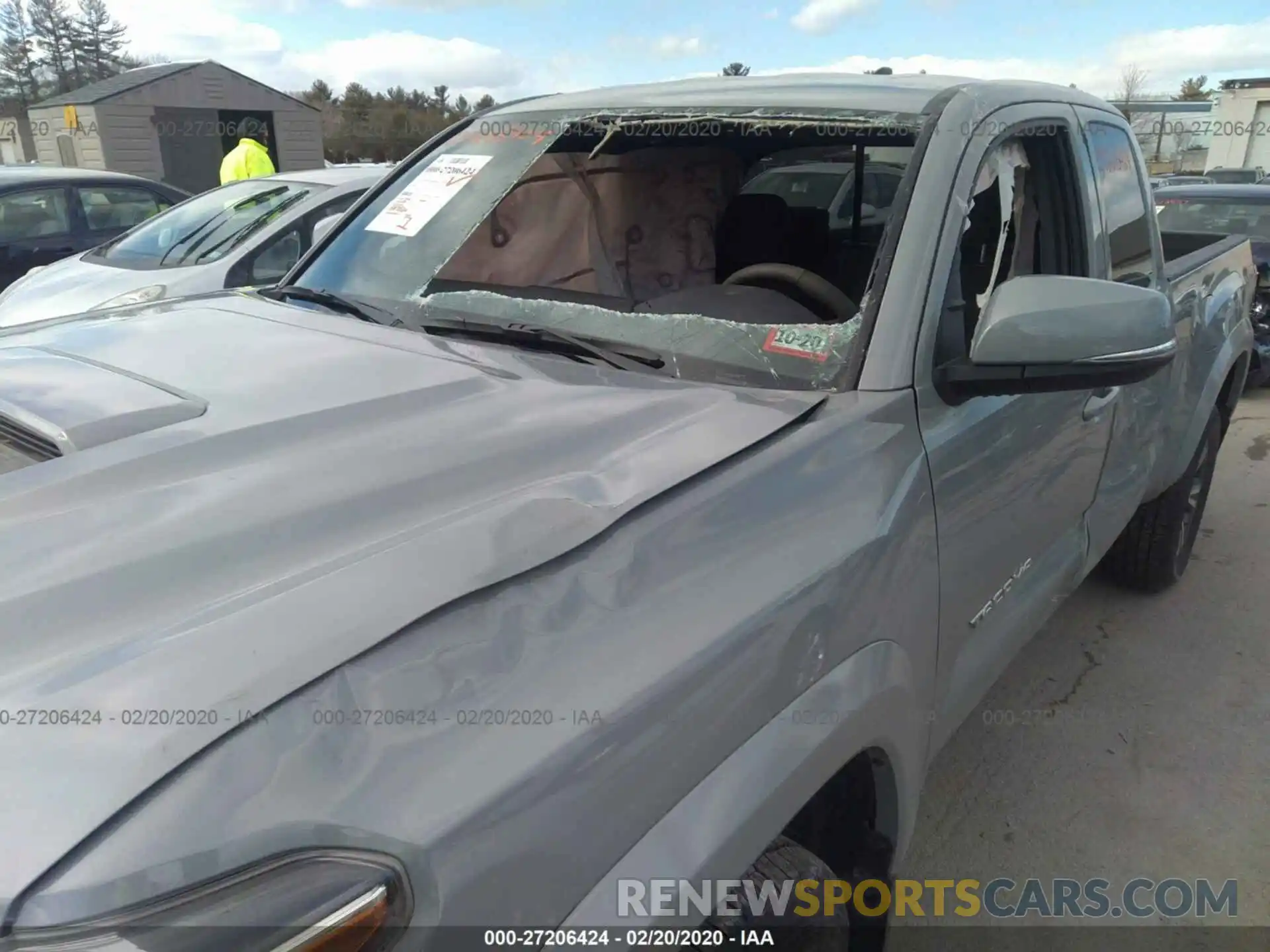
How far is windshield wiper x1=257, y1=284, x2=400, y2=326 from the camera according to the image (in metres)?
2.13

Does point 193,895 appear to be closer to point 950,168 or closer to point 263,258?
point 950,168

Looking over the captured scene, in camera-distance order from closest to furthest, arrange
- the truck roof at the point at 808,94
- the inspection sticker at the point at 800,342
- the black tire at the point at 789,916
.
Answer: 1. the black tire at the point at 789,916
2. the inspection sticker at the point at 800,342
3. the truck roof at the point at 808,94

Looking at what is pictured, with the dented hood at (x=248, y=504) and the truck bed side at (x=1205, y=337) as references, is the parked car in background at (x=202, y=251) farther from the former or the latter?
the truck bed side at (x=1205, y=337)

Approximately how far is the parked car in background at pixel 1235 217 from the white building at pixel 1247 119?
2013cm

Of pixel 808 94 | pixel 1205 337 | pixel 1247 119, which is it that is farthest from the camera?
pixel 1247 119

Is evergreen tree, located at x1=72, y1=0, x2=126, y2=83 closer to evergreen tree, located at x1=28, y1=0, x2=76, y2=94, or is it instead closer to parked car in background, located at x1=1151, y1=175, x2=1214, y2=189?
evergreen tree, located at x1=28, y1=0, x2=76, y2=94

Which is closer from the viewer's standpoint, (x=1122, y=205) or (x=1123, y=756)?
(x=1122, y=205)

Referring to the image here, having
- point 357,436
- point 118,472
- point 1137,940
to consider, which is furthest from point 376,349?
point 1137,940

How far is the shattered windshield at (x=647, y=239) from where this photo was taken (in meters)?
1.88

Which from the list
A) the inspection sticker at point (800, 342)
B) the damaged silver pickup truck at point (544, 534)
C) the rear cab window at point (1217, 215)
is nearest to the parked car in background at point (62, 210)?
the damaged silver pickup truck at point (544, 534)

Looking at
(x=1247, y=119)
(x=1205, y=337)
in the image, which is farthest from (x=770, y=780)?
(x=1247, y=119)

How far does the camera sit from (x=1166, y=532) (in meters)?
3.70

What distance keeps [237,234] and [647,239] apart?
3.55 meters

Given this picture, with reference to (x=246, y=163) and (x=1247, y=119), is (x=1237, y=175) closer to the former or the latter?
(x=1247, y=119)
